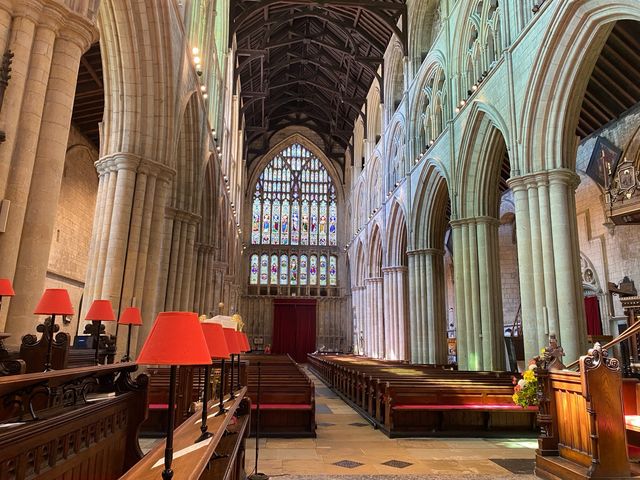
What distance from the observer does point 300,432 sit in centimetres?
683

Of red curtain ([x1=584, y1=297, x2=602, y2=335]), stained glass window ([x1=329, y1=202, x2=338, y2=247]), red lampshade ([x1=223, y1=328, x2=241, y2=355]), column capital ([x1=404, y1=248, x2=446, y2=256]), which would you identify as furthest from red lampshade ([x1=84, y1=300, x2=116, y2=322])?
stained glass window ([x1=329, y1=202, x2=338, y2=247])

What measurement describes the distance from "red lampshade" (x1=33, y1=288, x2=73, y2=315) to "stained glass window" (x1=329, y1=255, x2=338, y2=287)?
89.8 feet

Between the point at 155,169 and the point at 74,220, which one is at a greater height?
the point at 74,220

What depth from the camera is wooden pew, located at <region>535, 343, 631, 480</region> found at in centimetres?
407

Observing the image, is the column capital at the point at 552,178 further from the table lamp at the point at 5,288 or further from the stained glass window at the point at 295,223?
the stained glass window at the point at 295,223

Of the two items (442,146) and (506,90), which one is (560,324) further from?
(442,146)

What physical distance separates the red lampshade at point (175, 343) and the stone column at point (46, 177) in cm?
362

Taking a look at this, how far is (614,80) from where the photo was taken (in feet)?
41.1

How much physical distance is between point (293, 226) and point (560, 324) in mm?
24682

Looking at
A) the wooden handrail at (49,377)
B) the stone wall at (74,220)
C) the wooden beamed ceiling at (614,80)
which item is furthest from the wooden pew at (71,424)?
the stone wall at (74,220)

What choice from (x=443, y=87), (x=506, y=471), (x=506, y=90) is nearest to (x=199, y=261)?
(x=443, y=87)

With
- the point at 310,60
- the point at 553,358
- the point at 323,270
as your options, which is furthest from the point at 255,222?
the point at 553,358

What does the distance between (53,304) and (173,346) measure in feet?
12.0

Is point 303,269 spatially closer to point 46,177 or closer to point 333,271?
point 333,271
